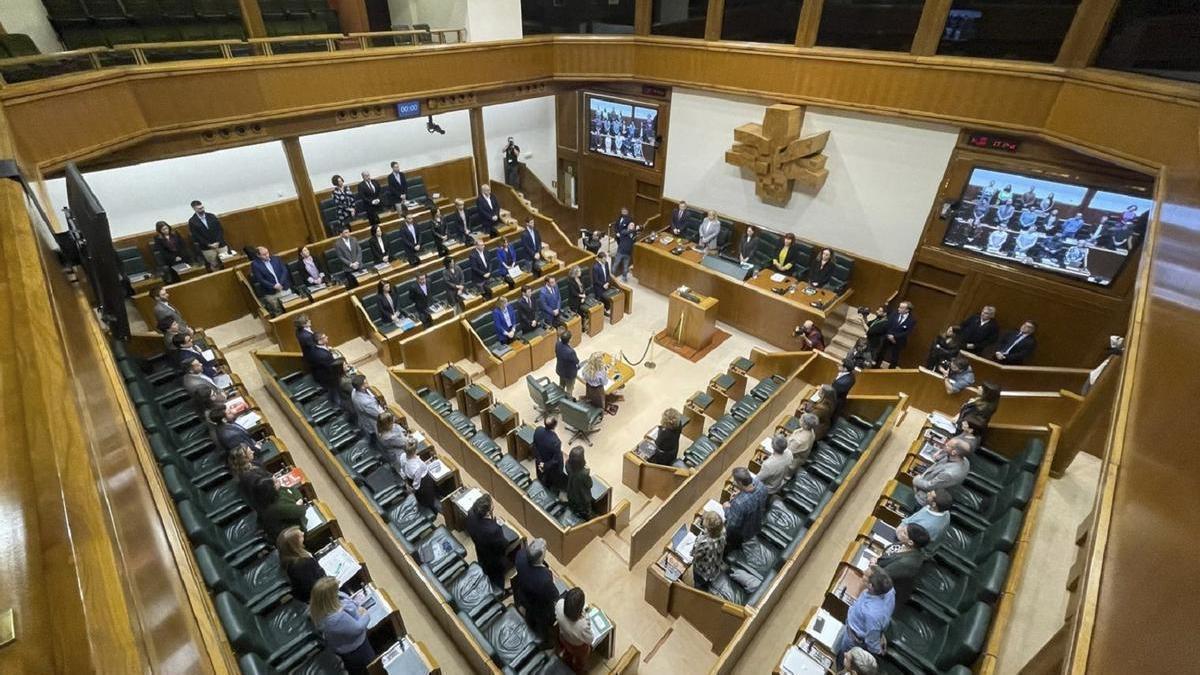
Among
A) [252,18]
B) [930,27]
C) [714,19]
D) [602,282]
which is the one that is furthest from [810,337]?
[252,18]

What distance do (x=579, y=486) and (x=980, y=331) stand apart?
18.7 ft

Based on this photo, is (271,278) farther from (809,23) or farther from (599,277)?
(809,23)

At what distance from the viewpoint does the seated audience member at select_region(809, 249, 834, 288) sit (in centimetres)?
834

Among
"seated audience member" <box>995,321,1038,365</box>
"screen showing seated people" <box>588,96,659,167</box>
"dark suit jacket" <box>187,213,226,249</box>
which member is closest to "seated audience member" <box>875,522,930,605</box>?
"seated audience member" <box>995,321,1038,365</box>

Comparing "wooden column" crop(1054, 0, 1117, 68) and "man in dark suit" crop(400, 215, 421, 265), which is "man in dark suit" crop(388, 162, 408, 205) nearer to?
"man in dark suit" crop(400, 215, 421, 265)

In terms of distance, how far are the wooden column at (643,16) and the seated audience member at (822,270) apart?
498 centimetres

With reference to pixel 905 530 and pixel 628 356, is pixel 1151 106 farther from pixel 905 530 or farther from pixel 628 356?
pixel 628 356

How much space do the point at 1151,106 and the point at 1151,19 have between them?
3.59ft

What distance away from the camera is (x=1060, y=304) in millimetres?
6844

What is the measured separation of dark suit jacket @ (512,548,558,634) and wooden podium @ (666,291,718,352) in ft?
16.0

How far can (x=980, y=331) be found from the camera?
23.4 feet

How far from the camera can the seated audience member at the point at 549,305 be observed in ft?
26.0

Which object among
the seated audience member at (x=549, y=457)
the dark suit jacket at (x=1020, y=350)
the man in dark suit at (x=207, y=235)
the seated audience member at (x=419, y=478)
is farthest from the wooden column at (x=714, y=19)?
the man in dark suit at (x=207, y=235)

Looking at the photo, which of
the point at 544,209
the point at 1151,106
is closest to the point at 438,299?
the point at 544,209
